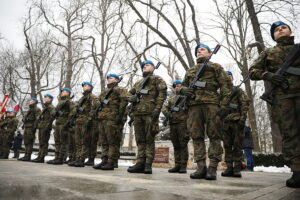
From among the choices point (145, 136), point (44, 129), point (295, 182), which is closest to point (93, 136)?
point (44, 129)

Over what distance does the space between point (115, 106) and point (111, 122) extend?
44 cm

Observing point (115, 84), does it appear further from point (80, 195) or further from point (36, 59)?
→ point (36, 59)

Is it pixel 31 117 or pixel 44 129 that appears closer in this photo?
pixel 44 129

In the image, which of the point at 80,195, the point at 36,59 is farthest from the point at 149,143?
the point at 36,59

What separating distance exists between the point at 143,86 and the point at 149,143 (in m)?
1.27

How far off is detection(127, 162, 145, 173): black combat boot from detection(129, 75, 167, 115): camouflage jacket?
1.10 meters

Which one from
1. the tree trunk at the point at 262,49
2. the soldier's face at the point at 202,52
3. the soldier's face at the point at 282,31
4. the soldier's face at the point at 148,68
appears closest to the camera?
the soldier's face at the point at 282,31

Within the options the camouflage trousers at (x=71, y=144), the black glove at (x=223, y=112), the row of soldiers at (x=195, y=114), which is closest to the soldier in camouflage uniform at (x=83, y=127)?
the row of soldiers at (x=195, y=114)

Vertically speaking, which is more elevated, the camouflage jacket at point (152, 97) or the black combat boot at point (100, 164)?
the camouflage jacket at point (152, 97)

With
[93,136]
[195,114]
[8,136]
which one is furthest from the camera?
[8,136]

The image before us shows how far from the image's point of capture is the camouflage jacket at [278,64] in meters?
3.48

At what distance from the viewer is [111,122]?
610cm

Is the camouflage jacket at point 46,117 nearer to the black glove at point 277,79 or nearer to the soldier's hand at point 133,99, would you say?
the soldier's hand at point 133,99

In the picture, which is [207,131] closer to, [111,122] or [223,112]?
[223,112]
